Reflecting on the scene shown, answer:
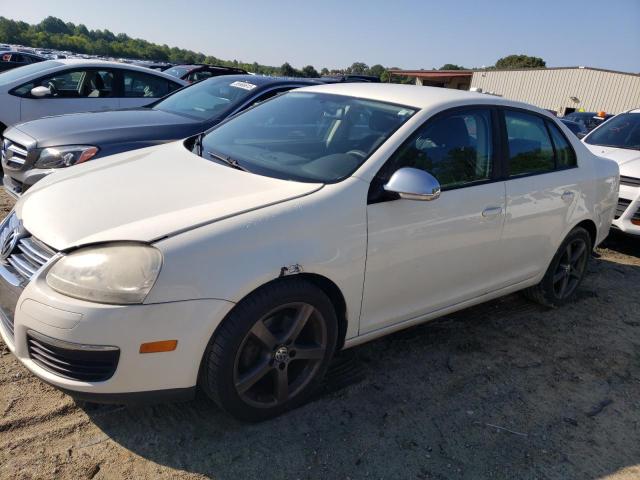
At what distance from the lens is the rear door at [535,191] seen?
355 cm

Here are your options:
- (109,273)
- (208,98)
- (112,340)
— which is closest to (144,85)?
(208,98)

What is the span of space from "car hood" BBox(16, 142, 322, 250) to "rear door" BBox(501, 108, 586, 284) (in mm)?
1599

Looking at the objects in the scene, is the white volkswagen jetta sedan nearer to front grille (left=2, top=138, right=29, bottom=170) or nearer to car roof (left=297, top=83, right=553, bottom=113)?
car roof (left=297, top=83, right=553, bottom=113)

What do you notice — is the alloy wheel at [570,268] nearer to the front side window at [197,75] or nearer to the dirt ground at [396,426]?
the dirt ground at [396,426]

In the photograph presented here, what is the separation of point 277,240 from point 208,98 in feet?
13.4

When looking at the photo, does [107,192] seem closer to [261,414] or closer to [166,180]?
[166,180]

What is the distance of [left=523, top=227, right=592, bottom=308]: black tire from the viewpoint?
13.9ft

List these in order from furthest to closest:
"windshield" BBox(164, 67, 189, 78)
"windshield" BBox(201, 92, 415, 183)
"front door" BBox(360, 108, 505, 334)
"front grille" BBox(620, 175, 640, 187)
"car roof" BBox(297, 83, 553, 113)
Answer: "windshield" BBox(164, 67, 189, 78), "front grille" BBox(620, 175, 640, 187), "car roof" BBox(297, 83, 553, 113), "windshield" BBox(201, 92, 415, 183), "front door" BBox(360, 108, 505, 334)

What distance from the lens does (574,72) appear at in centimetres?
4131

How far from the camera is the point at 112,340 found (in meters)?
2.10

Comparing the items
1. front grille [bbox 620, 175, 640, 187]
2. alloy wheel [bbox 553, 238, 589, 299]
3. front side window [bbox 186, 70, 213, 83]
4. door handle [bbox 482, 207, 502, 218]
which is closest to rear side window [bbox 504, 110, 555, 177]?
door handle [bbox 482, 207, 502, 218]

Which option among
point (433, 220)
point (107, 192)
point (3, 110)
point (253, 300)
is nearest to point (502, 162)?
point (433, 220)

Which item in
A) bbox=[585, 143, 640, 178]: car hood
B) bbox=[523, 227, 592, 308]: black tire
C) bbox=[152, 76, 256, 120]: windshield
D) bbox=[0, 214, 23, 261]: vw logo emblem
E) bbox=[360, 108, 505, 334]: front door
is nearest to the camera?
bbox=[0, 214, 23, 261]: vw logo emblem

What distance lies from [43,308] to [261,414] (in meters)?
1.12
